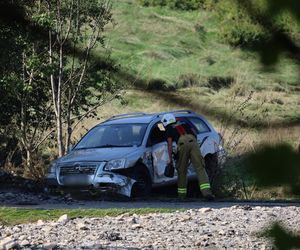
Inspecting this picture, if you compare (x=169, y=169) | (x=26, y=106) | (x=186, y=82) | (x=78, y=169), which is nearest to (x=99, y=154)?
(x=78, y=169)

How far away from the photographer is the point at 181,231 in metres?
10.1

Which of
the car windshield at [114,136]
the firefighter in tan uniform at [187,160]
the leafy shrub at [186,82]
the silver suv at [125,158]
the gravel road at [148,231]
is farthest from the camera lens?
the car windshield at [114,136]

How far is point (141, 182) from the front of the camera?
15.3 meters

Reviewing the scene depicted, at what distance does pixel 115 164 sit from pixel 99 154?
1.88 ft

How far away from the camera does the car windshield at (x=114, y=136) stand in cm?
1603

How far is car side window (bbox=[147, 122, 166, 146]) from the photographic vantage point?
1609 centimetres

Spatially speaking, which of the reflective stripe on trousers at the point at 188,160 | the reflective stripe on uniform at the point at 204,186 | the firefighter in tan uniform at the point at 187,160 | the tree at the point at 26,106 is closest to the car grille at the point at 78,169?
the firefighter in tan uniform at the point at 187,160

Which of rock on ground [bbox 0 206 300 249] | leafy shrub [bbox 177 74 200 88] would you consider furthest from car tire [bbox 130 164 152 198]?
leafy shrub [bbox 177 74 200 88]

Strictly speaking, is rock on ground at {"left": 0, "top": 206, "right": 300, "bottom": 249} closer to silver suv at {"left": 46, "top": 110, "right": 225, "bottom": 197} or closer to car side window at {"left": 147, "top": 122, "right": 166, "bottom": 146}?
silver suv at {"left": 46, "top": 110, "right": 225, "bottom": 197}

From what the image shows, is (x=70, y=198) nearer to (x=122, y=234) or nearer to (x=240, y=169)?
(x=122, y=234)

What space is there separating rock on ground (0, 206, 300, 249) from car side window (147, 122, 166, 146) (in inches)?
169

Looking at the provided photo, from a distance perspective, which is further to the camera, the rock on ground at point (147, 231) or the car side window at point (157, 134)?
the car side window at point (157, 134)

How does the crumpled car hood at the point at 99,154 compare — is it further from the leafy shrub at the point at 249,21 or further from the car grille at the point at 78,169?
the leafy shrub at the point at 249,21

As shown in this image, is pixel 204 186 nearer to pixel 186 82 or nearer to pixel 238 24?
pixel 186 82
